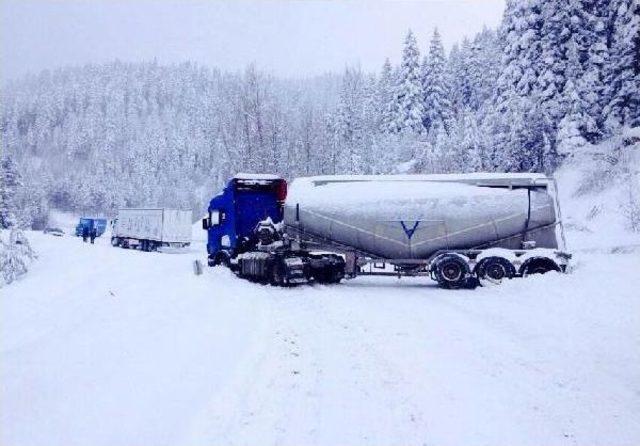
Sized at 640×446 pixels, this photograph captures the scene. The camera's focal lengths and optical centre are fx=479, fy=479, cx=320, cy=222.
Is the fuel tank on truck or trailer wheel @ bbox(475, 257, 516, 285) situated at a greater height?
the fuel tank on truck

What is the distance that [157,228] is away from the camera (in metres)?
40.6

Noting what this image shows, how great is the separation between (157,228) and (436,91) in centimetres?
4161

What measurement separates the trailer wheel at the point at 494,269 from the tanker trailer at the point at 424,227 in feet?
0.10

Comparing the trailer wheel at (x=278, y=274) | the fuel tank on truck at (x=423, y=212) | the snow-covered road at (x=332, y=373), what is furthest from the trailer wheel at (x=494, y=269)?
the trailer wheel at (x=278, y=274)

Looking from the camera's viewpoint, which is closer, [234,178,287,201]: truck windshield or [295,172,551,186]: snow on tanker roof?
[295,172,551,186]: snow on tanker roof

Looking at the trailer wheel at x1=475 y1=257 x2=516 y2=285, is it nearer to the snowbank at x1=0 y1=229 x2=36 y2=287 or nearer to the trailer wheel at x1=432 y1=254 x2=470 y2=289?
the trailer wheel at x1=432 y1=254 x2=470 y2=289

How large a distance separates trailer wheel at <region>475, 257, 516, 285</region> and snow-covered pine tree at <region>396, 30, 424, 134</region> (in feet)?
155

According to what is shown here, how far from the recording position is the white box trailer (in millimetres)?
40281

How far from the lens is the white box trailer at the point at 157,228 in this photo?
40.3 metres

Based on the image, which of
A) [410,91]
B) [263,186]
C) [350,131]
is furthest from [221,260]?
[350,131]

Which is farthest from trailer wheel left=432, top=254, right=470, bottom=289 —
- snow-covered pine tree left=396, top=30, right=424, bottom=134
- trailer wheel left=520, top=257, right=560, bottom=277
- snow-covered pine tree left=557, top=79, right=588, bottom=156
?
snow-covered pine tree left=396, top=30, right=424, bottom=134

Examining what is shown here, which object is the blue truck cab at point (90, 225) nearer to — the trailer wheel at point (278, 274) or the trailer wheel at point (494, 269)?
the trailer wheel at point (278, 274)

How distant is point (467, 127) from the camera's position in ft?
161

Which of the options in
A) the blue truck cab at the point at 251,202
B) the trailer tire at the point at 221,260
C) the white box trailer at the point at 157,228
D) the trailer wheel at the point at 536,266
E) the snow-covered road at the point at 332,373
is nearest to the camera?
the snow-covered road at the point at 332,373
